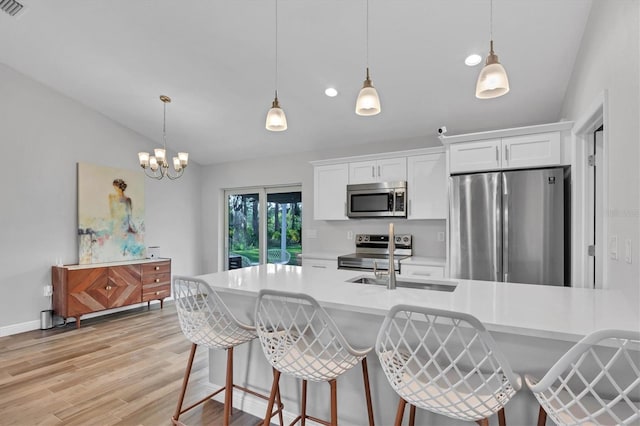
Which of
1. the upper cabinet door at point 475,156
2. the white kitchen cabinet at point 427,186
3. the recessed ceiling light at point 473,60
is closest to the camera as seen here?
the recessed ceiling light at point 473,60

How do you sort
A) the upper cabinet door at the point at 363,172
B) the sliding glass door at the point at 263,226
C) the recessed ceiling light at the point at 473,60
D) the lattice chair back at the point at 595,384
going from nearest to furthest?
the lattice chair back at the point at 595,384 < the recessed ceiling light at the point at 473,60 < the upper cabinet door at the point at 363,172 < the sliding glass door at the point at 263,226

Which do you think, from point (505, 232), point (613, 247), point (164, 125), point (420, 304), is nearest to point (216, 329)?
point (420, 304)

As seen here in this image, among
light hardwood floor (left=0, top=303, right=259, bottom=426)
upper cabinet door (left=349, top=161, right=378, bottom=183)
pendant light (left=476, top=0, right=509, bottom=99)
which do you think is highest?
pendant light (left=476, top=0, right=509, bottom=99)

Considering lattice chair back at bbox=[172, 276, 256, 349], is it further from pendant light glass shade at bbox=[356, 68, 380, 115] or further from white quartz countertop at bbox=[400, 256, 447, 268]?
white quartz countertop at bbox=[400, 256, 447, 268]

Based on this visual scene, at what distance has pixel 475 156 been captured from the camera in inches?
130

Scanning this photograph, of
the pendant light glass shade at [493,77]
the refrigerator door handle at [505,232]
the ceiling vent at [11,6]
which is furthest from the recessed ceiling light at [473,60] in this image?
the ceiling vent at [11,6]

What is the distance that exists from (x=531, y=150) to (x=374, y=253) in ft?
7.06

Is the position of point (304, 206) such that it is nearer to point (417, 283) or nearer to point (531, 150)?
point (531, 150)

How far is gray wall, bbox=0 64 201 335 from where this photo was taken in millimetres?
3936

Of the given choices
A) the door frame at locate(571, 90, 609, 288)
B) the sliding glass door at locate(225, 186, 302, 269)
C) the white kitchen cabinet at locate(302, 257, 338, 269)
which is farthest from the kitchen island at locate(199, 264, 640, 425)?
the sliding glass door at locate(225, 186, 302, 269)

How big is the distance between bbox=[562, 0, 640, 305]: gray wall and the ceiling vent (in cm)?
446

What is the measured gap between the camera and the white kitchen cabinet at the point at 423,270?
3.68 m

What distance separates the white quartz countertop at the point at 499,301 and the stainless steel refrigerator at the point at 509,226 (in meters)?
1.10

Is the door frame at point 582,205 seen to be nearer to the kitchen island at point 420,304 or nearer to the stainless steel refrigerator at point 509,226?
the stainless steel refrigerator at point 509,226
